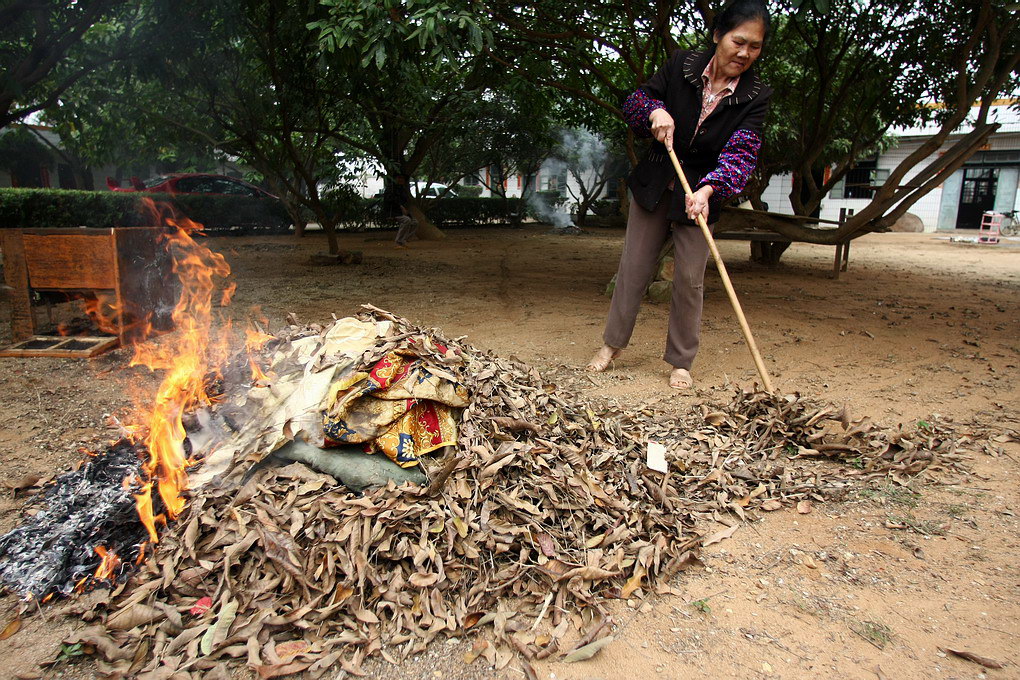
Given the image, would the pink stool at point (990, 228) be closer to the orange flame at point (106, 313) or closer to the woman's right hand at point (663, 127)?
the woman's right hand at point (663, 127)

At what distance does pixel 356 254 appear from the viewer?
931 centimetres

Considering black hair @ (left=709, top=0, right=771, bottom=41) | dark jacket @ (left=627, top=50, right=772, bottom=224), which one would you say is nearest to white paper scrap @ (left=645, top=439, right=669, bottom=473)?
dark jacket @ (left=627, top=50, right=772, bottom=224)

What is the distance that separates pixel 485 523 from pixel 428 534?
19 cm

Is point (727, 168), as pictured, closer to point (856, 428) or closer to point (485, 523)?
point (856, 428)

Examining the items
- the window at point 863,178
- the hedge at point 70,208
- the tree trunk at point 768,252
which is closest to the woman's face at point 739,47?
the tree trunk at point 768,252

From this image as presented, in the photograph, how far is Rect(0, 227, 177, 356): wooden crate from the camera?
436 cm

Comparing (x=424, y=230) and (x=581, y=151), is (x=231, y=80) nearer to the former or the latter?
(x=424, y=230)

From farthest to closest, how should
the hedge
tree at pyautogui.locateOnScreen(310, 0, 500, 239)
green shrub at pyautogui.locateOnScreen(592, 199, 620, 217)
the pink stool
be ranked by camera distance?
green shrub at pyautogui.locateOnScreen(592, 199, 620, 217) < the pink stool < the hedge < tree at pyautogui.locateOnScreen(310, 0, 500, 239)

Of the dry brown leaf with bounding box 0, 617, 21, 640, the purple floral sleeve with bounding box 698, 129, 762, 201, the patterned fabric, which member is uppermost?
the purple floral sleeve with bounding box 698, 129, 762, 201

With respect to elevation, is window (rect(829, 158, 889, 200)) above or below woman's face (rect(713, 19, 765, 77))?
above

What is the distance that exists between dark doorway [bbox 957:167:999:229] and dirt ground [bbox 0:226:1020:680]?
1520cm

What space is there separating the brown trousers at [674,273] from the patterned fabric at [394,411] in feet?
5.73

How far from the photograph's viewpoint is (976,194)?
21.0 m

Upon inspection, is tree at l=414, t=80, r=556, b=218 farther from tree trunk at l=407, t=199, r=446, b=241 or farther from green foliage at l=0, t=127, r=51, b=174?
green foliage at l=0, t=127, r=51, b=174
